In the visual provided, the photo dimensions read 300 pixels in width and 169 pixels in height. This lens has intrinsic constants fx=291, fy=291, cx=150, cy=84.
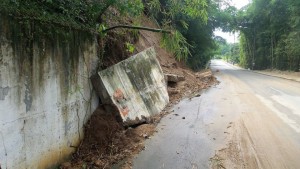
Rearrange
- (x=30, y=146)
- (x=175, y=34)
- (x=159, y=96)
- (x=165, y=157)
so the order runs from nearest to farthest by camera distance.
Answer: (x=30, y=146) → (x=165, y=157) → (x=175, y=34) → (x=159, y=96)

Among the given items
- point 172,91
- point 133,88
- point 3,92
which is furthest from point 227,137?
point 172,91

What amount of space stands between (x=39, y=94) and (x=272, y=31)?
3354 cm

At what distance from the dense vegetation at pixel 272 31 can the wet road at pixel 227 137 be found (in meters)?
18.9

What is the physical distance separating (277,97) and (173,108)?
16.6ft

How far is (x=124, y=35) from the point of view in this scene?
819 centimetres

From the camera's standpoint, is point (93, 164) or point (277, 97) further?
point (277, 97)

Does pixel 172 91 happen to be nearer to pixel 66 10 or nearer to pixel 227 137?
pixel 227 137

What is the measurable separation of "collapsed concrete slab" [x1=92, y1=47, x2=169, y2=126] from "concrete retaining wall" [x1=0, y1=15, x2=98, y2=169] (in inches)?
20.0

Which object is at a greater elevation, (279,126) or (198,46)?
(198,46)

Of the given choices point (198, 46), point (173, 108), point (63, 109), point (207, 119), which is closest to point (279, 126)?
point (207, 119)

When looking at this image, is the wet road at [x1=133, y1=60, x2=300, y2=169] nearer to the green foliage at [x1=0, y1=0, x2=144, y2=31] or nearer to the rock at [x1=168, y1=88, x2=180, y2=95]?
the rock at [x1=168, y1=88, x2=180, y2=95]

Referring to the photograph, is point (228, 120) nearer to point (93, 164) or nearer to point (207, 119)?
point (207, 119)

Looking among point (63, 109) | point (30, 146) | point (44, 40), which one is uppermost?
point (44, 40)

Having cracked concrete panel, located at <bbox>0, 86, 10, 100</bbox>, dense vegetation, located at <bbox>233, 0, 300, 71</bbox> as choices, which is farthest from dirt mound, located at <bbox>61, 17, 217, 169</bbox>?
dense vegetation, located at <bbox>233, 0, 300, 71</bbox>
